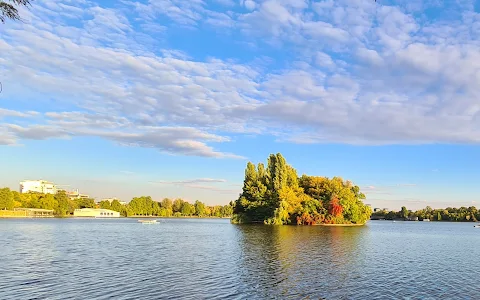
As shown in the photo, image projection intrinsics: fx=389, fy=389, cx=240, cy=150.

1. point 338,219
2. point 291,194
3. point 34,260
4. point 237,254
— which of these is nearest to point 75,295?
point 34,260

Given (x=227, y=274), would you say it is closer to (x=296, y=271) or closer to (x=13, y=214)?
(x=296, y=271)

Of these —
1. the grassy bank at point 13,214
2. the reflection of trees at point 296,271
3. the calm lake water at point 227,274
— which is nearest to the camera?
the calm lake water at point 227,274

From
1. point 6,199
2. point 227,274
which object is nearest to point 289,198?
point 227,274

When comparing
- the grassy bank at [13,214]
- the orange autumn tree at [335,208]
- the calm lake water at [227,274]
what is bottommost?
the calm lake water at [227,274]

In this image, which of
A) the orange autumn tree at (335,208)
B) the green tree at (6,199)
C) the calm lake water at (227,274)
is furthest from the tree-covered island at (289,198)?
the green tree at (6,199)

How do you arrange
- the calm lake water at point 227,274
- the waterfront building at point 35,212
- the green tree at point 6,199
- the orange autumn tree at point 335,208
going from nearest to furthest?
the calm lake water at point 227,274 → the orange autumn tree at point 335,208 → the green tree at point 6,199 → the waterfront building at point 35,212

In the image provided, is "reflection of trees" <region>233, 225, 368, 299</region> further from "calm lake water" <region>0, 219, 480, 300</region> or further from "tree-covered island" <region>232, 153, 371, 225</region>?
"tree-covered island" <region>232, 153, 371, 225</region>

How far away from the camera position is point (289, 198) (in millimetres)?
109750

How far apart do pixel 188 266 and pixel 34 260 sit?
14149 mm

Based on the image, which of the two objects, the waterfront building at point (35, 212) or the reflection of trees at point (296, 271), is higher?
the waterfront building at point (35, 212)

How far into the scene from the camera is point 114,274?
29047 mm

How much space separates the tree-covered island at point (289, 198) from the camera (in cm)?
11000

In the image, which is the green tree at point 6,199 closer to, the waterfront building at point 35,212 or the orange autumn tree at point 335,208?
the waterfront building at point 35,212

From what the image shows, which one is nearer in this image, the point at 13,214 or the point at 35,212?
the point at 13,214
